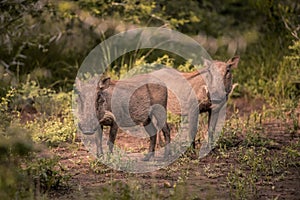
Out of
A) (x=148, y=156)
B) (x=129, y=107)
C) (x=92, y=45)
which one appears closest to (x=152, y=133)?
(x=148, y=156)

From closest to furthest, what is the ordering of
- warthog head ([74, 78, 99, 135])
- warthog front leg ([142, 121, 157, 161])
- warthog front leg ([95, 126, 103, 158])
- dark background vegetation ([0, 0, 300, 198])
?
warthog head ([74, 78, 99, 135]) < warthog front leg ([95, 126, 103, 158]) < warthog front leg ([142, 121, 157, 161]) < dark background vegetation ([0, 0, 300, 198])

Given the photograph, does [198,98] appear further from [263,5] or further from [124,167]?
[263,5]

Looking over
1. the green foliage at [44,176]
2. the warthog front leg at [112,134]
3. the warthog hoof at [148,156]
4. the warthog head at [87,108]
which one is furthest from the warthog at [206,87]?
the green foliage at [44,176]

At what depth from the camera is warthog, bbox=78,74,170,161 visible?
6.24 metres

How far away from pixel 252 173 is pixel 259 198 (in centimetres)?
53

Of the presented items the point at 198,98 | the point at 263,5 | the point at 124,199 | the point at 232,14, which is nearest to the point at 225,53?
the point at 263,5

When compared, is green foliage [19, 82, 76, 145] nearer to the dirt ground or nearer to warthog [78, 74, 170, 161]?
the dirt ground

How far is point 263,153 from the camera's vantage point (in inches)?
256

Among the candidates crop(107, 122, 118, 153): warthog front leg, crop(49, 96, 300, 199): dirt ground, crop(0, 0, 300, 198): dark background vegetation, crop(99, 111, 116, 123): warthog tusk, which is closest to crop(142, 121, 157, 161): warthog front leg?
crop(49, 96, 300, 199): dirt ground

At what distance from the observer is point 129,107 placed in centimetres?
657

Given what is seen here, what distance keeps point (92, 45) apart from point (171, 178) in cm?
499

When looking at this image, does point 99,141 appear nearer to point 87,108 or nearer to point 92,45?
point 87,108

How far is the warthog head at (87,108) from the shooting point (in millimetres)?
6109

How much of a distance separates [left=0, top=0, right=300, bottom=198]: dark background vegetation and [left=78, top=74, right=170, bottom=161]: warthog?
0.92 metres
